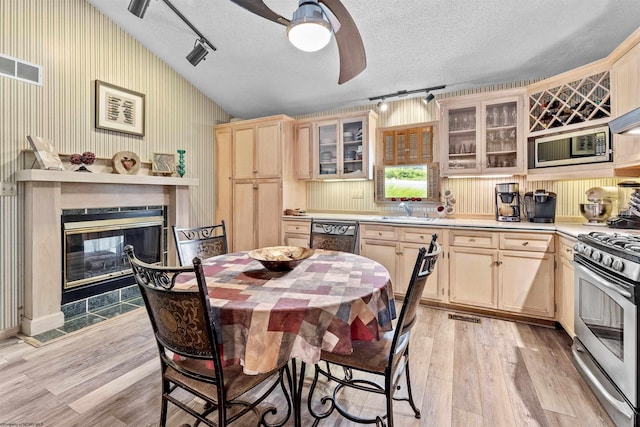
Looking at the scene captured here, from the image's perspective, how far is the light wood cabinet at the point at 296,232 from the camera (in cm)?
401

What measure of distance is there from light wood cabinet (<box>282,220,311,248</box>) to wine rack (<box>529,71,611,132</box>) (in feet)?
9.12

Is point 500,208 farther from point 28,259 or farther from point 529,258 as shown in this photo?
point 28,259

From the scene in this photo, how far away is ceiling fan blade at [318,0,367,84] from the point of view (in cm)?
174

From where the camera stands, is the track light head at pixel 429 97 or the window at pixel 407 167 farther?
the window at pixel 407 167

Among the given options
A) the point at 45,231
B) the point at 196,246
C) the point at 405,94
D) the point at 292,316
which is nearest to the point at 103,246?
the point at 45,231

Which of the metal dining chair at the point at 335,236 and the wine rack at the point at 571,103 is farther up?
the wine rack at the point at 571,103

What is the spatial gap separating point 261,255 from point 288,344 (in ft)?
2.54

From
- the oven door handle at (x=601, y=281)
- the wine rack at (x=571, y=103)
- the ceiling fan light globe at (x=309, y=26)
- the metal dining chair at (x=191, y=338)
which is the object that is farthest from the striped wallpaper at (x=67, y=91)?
the oven door handle at (x=601, y=281)

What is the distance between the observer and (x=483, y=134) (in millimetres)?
3318

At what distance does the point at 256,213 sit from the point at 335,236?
212 centimetres

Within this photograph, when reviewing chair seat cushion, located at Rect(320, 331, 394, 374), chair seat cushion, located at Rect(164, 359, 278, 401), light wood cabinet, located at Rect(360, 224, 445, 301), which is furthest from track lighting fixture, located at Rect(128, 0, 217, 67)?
chair seat cushion, located at Rect(320, 331, 394, 374)

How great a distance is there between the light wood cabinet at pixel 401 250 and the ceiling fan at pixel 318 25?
1.90 meters

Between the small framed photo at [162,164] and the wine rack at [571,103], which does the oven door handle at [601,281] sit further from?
the small framed photo at [162,164]

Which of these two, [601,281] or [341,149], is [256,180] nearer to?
[341,149]
